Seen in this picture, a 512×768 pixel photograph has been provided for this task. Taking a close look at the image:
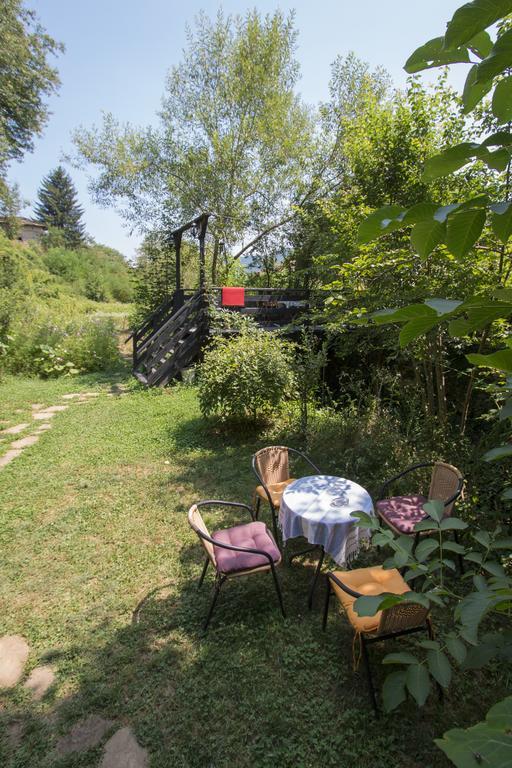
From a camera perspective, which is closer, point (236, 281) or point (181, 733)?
point (181, 733)

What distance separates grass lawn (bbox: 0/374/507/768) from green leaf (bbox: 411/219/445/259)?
2.47 meters

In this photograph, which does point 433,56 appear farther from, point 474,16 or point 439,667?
point 439,667

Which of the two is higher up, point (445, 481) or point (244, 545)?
point (445, 481)

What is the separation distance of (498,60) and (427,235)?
20 centimetres

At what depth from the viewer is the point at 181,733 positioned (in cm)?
206

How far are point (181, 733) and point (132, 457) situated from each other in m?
3.62

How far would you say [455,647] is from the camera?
938mm

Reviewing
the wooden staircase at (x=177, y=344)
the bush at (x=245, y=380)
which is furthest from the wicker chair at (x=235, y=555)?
the wooden staircase at (x=177, y=344)

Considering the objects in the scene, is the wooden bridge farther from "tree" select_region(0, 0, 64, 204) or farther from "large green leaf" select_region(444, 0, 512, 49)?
"tree" select_region(0, 0, 64, 204)

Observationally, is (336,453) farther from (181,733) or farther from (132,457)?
(181,733)

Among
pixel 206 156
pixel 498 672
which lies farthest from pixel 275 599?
pixel 206 156

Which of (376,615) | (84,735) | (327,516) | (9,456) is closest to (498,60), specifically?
(376,615)

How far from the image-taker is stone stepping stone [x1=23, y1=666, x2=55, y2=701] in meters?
2.29

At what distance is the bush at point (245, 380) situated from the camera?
567 centimetres
